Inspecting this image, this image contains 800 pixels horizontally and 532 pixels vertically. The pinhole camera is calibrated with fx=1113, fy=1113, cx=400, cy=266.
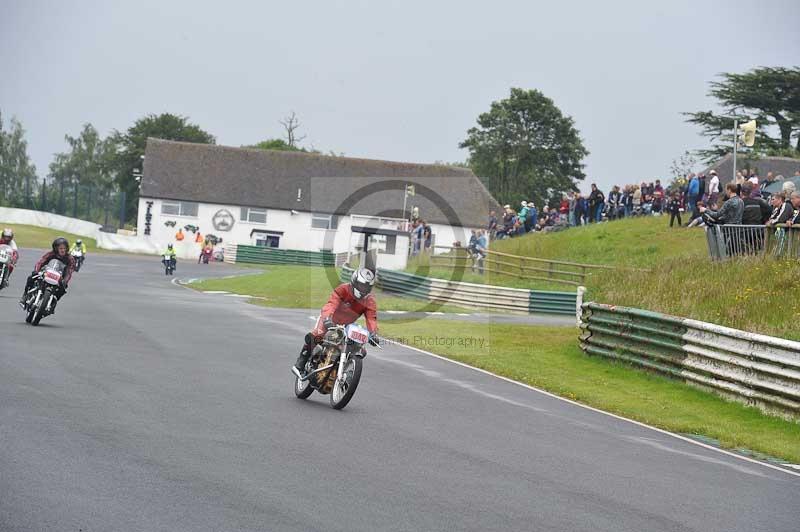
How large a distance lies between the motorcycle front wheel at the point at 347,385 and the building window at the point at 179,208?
249ft

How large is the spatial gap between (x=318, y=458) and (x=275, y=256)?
66.7m

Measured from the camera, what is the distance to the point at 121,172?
10862 centimetres

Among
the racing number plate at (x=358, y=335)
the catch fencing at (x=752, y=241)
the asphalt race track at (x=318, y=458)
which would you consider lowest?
the asphalt race track at (x=318, y=458)

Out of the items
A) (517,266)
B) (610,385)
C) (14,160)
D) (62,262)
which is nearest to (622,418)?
(610,385)

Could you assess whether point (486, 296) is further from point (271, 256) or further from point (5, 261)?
point (271, 256)

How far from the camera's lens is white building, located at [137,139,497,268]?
8644 cm

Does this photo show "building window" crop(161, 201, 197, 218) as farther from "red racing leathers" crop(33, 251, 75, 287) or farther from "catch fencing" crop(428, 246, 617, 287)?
"red racing leathers" crop(33, 251, 75, 287)

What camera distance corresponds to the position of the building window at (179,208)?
86.6 m

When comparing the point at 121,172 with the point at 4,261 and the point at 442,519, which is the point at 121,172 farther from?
the point at 442,519

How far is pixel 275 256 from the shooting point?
247 feet

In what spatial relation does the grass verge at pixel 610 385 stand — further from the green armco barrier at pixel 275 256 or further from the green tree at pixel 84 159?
the green tree at pixel 84 159

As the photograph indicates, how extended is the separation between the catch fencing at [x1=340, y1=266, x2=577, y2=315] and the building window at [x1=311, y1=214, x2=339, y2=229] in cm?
4583

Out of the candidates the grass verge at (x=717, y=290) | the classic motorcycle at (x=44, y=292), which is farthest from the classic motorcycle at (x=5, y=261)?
the grass verge at (x=717, y=290)

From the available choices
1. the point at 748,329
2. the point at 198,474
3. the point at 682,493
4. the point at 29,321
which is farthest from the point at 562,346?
the point at 198,474
